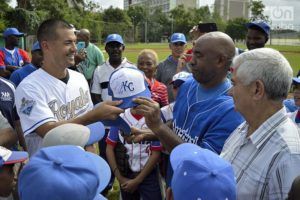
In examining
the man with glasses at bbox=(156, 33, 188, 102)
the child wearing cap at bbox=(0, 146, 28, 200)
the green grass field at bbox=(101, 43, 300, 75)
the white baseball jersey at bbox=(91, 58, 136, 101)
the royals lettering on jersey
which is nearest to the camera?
the child wearing cap at bbox=(0, 146, 28, 200)

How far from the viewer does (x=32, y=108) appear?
279 centimetres

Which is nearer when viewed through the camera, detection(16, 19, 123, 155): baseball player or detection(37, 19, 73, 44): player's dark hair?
detection(16, 19, 123, 155): baseball player

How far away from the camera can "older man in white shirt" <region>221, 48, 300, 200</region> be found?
1875 millimetres

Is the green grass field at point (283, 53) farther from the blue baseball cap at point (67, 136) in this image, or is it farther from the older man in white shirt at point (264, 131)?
the blue baseball cap at point (67, 136)

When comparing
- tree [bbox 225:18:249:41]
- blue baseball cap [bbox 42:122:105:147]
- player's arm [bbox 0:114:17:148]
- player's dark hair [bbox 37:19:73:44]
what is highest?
tree [bbox 225:18:249:41]

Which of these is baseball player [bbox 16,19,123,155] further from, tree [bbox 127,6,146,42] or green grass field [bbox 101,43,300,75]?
tree [bbox 127,6,146,42]

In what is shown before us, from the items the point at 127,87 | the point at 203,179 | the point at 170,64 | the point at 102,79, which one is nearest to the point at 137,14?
the point at 170,64

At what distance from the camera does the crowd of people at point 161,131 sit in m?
1.61

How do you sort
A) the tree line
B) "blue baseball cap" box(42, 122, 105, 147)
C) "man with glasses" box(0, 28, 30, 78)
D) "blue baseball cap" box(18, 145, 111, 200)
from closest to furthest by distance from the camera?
"blue baseball cap" box(18, 145, 111, 200) < "blue baseball cap" box(42, 122, 105, 147) < "man with glasses" box(0, 28, 30, 78) < the tree line

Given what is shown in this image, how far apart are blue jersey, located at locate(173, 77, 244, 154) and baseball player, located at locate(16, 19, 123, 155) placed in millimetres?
519

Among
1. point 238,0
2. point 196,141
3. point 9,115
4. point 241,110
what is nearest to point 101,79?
point 9,115

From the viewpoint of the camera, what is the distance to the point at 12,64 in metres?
8.09

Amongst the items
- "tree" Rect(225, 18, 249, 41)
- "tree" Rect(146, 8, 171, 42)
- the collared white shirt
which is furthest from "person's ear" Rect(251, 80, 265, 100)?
"tree" Rect(146, 8, 171, 42)

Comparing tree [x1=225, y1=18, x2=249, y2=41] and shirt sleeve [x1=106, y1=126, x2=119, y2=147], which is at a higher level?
tree [x1=225, y1=18, x2=249, y2=41]
